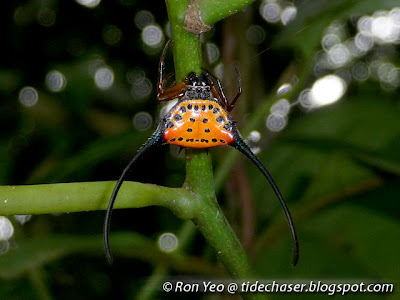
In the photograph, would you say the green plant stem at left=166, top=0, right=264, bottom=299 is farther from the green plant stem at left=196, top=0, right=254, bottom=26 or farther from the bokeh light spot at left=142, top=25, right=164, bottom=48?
the bokeh light spot at left=142, top=25, right=164, bottom=48

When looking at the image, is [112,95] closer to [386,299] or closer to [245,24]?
[245,24]

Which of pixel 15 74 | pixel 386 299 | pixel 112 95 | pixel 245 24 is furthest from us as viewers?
pixel 112 95

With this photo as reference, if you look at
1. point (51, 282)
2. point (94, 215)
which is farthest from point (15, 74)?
point (51, 282)

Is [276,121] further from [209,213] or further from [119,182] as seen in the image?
[119,182]

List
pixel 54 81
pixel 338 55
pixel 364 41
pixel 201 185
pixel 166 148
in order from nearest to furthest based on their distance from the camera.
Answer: pixel 201 185, pixel 166 148, pixel 54 81, pixel 338 55, pixel 364 41

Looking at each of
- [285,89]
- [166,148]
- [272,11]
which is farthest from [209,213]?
[272,11]

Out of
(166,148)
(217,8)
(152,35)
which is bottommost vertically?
(166,148)

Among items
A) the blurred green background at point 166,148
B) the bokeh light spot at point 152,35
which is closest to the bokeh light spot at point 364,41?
the blurred green background at point 166,148
